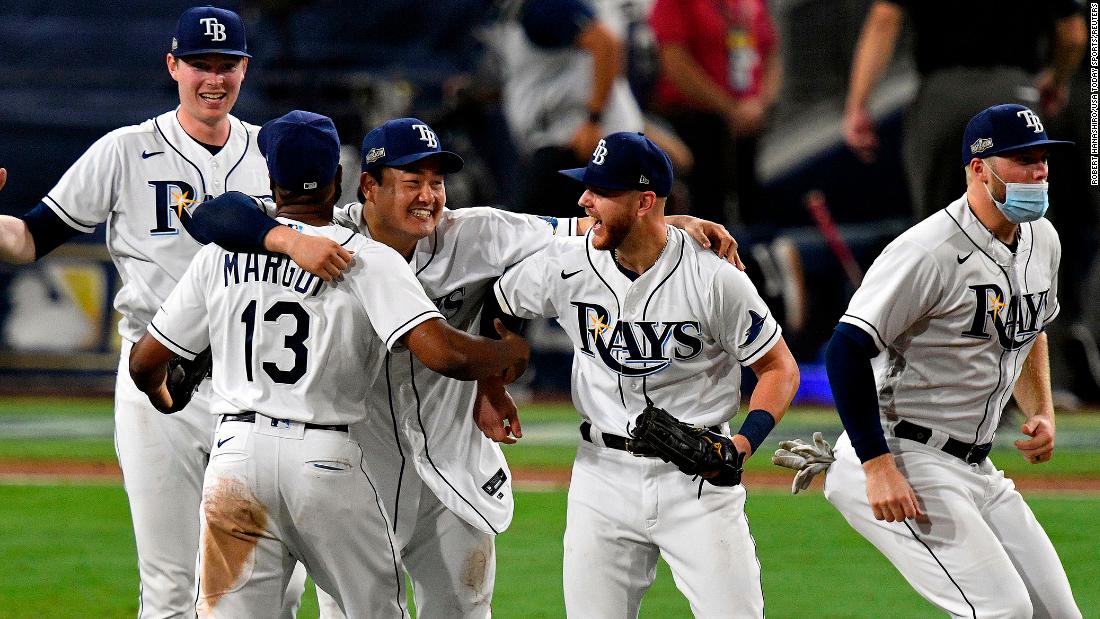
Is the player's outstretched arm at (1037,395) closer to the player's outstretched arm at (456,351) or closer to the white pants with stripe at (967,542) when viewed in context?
the white pants with stripe at (967,542)

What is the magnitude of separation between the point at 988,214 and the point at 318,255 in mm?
2029

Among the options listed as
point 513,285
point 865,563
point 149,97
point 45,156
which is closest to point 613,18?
point 149,97

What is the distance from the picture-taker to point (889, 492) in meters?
4.06

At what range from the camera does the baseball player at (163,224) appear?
4.57 meters

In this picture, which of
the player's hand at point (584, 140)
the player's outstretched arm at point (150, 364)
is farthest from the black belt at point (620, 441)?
the player's hand at point (584, 140)

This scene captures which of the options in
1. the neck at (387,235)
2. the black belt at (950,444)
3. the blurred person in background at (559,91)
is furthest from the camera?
the blurred person in background at (559,91)

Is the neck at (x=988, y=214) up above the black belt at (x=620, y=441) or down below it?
above

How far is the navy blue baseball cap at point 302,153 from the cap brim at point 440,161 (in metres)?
0.22

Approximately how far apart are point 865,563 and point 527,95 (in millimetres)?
5324

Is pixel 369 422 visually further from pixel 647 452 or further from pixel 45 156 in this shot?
pixel 45 156

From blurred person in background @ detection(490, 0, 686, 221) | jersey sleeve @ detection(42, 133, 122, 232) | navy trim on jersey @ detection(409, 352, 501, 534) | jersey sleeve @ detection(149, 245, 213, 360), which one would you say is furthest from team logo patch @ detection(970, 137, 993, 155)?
blurred person in background @ detection(490, 0, 686, 221)

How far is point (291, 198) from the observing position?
3.95m

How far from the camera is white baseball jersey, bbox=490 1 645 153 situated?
10781 mm

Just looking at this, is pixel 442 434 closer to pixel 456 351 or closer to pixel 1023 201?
pixel 456 351
